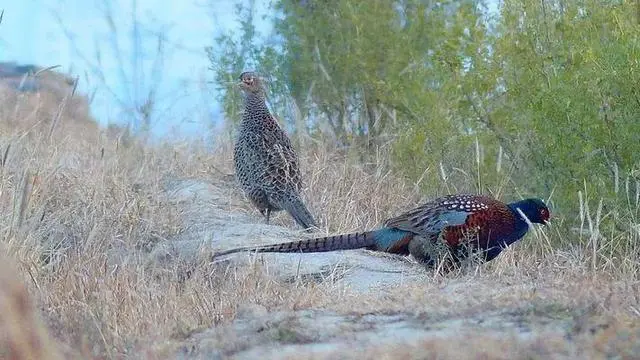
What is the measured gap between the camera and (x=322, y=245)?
7.28 m

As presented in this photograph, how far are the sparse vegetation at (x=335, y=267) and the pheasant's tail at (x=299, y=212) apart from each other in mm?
209

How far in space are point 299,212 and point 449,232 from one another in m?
2.01

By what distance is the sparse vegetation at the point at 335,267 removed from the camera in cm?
414

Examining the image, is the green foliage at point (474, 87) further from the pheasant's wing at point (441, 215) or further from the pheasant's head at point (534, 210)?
the pheasant's wing at point (441, 215)

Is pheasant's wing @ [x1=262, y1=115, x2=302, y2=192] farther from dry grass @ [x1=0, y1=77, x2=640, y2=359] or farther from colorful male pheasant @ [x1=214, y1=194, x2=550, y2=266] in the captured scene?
colorful male pheasant @ [x1=214, y1=194, x2=550, y2=266]

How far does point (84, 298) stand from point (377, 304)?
167 cm

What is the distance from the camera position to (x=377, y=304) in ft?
16.2

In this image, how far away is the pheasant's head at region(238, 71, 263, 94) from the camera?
9.87 m

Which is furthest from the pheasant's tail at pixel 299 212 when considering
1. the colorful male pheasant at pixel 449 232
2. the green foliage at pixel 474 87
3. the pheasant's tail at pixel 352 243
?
the colorful male pheasant at pixel 449 232

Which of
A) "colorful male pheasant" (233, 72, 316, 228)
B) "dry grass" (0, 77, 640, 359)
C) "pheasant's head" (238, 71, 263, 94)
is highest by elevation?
"pheasant's head" (238, 71, 263, 94)

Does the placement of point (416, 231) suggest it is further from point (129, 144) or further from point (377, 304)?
point (129, 144)

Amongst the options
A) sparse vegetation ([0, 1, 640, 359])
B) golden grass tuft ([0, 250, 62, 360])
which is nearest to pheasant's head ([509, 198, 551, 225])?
sparse vegetation ([0, 1, 640, 359])

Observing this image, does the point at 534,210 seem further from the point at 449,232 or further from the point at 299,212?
the point at 299,212

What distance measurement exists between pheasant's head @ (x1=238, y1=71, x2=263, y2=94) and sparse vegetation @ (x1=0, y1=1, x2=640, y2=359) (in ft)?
2.94
